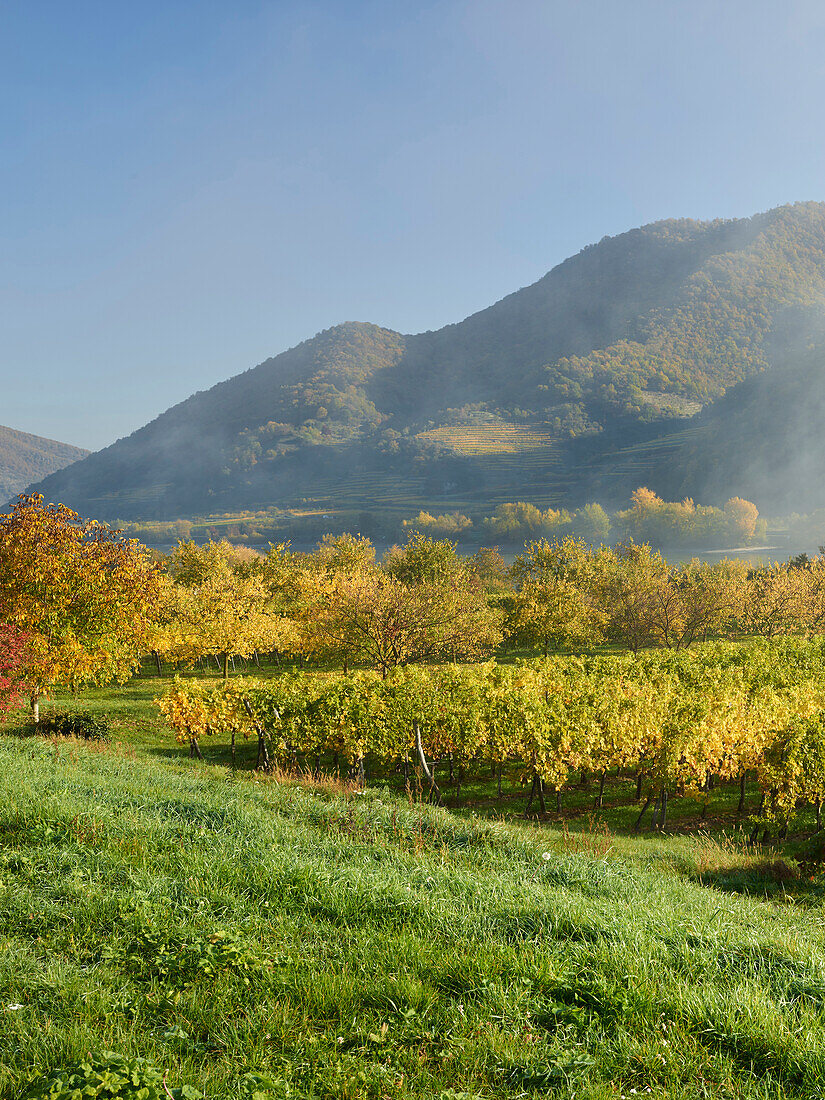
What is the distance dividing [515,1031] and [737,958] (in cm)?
234

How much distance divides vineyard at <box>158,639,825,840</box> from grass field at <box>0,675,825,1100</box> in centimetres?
744

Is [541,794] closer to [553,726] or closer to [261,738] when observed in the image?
[553,726]

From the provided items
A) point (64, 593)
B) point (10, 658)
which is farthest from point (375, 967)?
point (64, 593)

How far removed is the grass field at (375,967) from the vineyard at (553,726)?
7443 millimetres

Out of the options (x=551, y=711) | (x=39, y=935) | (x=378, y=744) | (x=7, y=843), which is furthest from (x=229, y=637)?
(x=39, y=935)

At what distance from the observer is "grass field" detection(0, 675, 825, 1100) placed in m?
3.52

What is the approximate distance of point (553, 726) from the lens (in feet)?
49.6

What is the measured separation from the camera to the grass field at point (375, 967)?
11.6 ft

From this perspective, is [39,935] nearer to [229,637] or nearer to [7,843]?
[7,843]

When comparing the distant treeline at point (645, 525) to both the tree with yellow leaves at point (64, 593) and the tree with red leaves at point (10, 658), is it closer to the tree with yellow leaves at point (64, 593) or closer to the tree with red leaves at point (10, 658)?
the tree with yellow leaves at point (64, 593)

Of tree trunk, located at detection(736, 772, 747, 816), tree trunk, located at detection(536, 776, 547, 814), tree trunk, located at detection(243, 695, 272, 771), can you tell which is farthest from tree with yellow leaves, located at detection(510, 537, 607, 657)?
tree trunk, located at detection(243, 695, 272, 771)

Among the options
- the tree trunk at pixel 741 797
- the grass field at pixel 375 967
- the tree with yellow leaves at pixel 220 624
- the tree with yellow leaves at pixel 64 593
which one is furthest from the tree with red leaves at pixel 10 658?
the tree trunk at pixel 741 797

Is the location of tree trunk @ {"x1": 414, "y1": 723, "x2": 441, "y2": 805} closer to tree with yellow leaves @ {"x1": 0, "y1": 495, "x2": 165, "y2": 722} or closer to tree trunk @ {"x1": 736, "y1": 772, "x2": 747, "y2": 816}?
tree trunk @ {"x1": 736, "y1": 772, "x2": 747, "y2": 816}

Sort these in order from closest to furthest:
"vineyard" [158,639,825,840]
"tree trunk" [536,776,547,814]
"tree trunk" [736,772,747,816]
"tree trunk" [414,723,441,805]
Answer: "vineyard" [158,639,825,840]
"tree trunk" [414,723,441,805]
"tree trunk" [736,772,747,816]
"tree trunk" [536,776,547,814]
